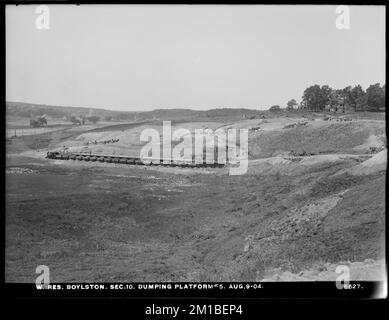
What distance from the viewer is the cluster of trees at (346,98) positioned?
19.3ft

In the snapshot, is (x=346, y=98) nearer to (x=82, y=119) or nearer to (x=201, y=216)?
(x=201, y=216)

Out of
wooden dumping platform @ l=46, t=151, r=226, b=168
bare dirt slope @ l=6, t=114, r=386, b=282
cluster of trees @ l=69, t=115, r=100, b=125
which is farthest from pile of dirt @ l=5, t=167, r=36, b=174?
cluster of trees @ l=69, t=115, r=100, b=125

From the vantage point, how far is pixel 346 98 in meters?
5.98

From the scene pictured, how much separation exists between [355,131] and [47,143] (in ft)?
12.5

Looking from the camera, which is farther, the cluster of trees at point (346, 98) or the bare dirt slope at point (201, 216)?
the cluster of trees at point (346, 98)

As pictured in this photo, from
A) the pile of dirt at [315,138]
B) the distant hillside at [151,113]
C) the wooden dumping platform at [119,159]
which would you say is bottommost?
the wooden dumping platform at [119,159]

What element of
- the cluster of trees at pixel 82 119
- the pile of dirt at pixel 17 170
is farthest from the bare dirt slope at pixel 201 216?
the cluster of trees at pixel 82 119

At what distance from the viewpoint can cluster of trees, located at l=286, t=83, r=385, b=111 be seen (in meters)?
5.88

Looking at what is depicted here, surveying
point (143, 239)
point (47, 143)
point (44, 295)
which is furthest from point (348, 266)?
point (47, 143)

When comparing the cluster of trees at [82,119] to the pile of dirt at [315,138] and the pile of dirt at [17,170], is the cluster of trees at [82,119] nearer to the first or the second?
the pile of dirt at [17,170]

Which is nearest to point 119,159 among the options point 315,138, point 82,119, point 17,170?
point 82,119

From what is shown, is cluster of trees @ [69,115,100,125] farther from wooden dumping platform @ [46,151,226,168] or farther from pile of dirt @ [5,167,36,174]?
pile of dirt @ [5,167,36,174]

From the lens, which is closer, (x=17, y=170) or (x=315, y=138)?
(x=17, y=170)

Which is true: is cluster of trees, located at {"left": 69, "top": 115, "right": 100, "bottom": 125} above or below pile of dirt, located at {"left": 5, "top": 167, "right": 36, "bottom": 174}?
above
